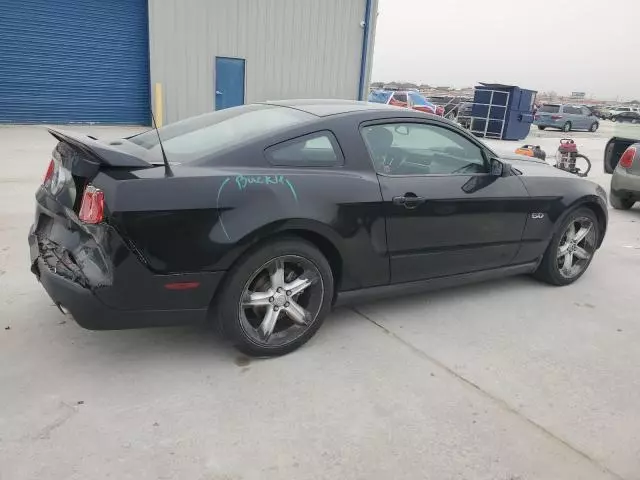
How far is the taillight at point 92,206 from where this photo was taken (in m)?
2.54

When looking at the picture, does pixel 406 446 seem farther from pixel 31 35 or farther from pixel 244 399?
pixel 31 35

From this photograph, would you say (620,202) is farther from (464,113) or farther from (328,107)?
(464,113)

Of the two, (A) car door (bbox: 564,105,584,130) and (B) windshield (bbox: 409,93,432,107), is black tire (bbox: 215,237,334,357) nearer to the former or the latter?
(B) windshield (bbox: 409,93,432,107)

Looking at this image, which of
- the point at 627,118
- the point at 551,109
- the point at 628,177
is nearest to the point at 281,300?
the point at 628,177

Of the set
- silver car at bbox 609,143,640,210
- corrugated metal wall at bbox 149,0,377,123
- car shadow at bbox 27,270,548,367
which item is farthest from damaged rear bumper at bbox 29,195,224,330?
corrugated metal wall at bbox 149,0,377,123

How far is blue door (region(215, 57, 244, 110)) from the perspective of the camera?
1477 centimetres

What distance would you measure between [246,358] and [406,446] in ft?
3.51

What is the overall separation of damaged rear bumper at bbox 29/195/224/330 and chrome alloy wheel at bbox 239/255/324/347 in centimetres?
27

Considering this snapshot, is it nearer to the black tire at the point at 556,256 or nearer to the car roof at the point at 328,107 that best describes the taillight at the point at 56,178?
the car roof at the point at 328,107

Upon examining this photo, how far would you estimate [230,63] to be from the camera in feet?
48.6

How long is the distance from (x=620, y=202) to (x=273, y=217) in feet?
23.5

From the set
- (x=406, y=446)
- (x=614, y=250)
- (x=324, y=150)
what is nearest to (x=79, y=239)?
(x=324, y=150)

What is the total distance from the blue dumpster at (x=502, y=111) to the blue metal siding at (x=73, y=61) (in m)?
13.3

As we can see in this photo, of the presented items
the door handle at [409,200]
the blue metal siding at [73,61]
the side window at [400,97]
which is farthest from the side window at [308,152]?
the side window at [400,97]
